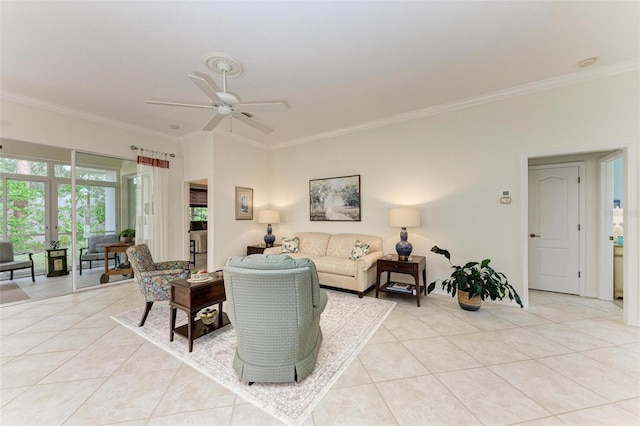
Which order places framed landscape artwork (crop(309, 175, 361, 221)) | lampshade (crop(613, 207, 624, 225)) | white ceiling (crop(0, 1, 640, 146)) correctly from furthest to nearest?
framed landscape artwork (crop(309, 175, 361, 221)), lampshade (crop(613, 207, 624, 225)), white ceiling (crop(0, 1, 640, 146))

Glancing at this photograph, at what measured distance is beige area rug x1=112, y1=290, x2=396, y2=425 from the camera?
1705 mm

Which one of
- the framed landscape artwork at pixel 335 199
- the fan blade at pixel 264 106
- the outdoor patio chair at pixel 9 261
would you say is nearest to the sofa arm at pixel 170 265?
the fan blade at pixel 264 106

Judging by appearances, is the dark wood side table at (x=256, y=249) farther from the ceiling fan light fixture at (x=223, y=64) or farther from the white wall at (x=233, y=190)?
the ceiling fan light fixture at (x=223, y=64)

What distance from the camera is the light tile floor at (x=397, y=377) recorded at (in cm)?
158

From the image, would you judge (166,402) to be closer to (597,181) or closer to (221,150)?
(221,150)

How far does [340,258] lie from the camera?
14.3 ft

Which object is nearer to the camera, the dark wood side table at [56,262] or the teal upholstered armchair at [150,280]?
the teal upholstered armchair at [150,280]

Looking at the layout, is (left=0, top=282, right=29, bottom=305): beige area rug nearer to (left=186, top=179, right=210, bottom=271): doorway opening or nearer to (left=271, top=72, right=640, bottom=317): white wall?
(left=186, top=179, right=210, bottom=271): doorway opening

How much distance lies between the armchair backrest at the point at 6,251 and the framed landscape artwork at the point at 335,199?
5580 mm

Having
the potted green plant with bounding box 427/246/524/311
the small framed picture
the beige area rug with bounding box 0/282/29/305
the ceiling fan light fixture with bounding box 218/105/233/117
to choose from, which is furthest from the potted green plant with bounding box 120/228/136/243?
the potted green plant with bounding box 427/246/524/311

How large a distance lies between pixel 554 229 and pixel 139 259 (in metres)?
5.94

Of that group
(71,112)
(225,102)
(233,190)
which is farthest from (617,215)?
(71,112)

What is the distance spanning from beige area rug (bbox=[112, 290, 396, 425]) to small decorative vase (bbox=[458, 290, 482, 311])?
0.88m

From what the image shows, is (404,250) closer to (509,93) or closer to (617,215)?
(509,93)
